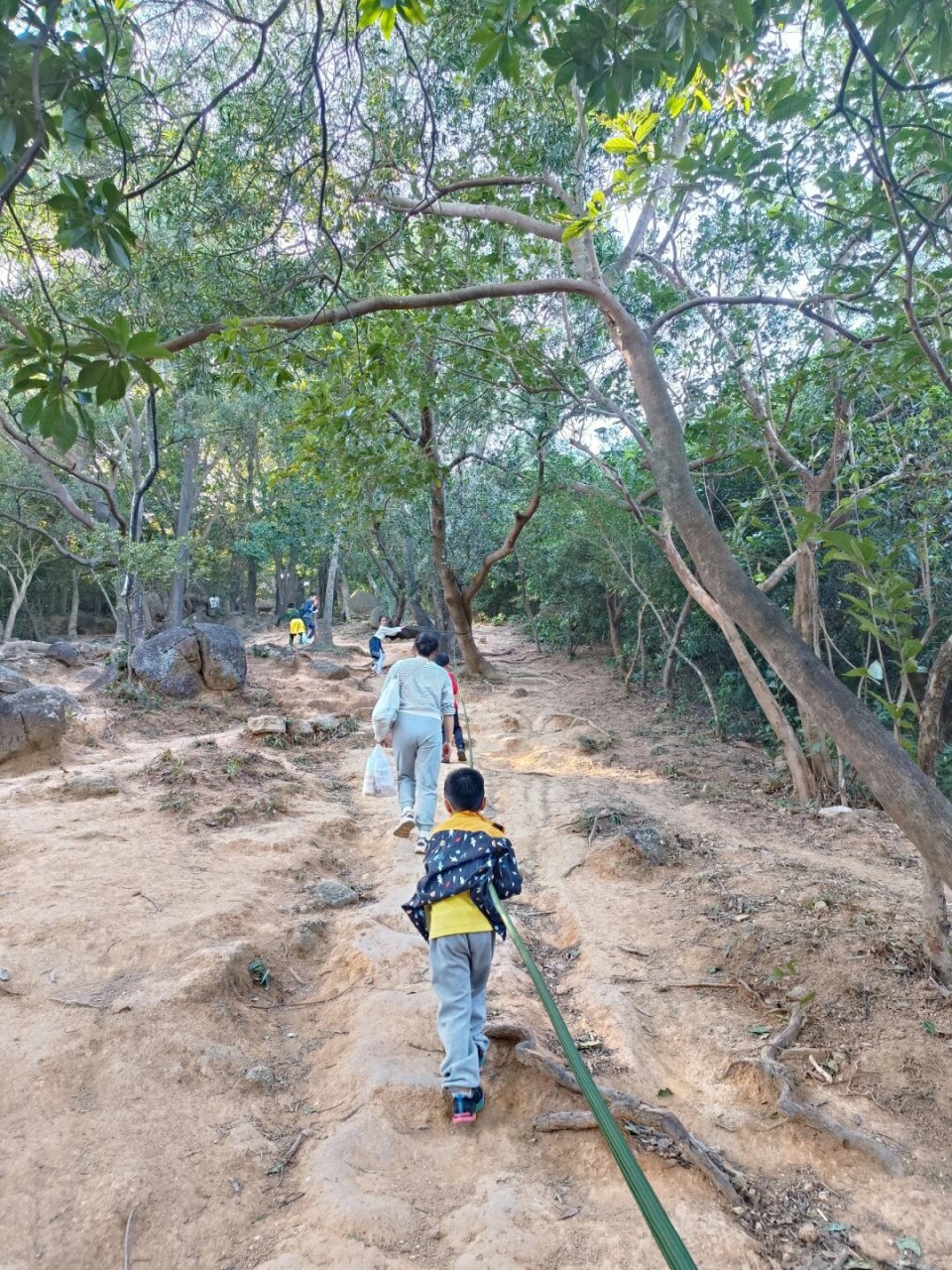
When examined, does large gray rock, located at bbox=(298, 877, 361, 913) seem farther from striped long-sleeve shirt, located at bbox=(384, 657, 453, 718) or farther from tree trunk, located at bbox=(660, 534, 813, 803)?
tree trunk, located at bbox=(660, 534, 813, 803)

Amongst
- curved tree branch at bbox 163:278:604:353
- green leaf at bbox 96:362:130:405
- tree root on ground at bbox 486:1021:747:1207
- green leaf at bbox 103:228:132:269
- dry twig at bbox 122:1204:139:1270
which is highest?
curved tree branch at bbox 163:278:604:353

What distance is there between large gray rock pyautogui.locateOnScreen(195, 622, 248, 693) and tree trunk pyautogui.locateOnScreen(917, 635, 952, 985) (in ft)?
35.9

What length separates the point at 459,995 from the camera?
117 inches

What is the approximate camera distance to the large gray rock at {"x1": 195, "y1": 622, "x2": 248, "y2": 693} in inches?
486

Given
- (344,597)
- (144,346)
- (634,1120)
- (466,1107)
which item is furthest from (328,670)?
(344,597)

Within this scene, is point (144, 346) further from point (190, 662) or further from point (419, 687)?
point (190, 662)

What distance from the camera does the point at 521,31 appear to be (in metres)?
2.26

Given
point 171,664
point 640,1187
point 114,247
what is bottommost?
point 640,1187

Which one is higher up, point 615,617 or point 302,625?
point 615,617

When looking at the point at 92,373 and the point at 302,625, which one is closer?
the point at 92,373

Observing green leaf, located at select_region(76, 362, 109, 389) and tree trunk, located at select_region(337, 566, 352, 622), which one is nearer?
Answer: green leaf, located at select_region(76, 362, 109, 389)

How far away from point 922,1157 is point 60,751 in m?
8.60

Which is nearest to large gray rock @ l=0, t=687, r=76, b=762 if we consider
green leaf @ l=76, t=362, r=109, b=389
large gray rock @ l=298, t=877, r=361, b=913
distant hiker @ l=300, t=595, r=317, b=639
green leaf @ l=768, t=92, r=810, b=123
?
large gray rock @ l=298, t=877, r=361, b=913

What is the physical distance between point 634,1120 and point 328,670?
1320 centimetres
